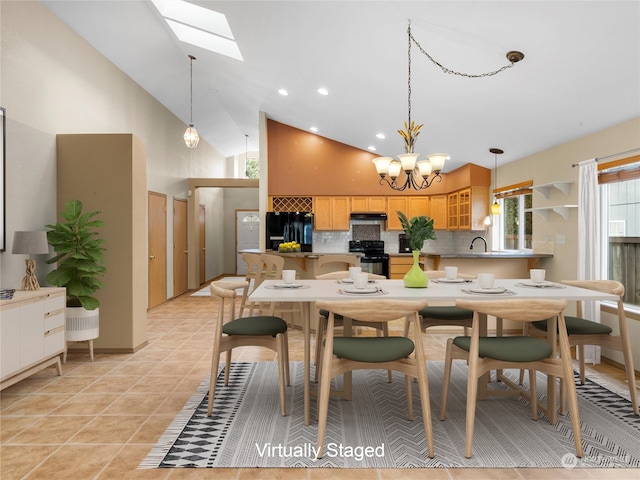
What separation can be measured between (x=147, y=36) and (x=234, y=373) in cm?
432

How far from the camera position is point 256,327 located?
9.61ft

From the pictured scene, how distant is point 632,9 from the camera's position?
2.60 meters

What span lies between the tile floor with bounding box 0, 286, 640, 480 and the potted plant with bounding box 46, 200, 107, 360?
38 centimetres

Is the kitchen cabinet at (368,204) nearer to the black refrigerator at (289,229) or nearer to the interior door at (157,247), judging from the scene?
the black refrigerator at (289,229)

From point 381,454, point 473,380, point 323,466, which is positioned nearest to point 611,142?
point 473,380

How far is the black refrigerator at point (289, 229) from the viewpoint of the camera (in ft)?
26.3

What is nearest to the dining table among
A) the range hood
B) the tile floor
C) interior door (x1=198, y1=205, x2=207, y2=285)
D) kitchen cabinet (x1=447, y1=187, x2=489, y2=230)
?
the tile floor

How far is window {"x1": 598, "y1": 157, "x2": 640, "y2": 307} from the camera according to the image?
3.87 metres

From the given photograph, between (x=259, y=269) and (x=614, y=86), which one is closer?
(x=614, y=86)

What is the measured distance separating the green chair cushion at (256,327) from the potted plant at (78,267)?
188cm

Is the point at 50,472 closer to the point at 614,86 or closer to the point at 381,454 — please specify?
the point at 381,454

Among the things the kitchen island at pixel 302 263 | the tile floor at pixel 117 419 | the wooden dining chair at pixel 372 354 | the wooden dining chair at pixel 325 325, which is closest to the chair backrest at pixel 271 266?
the kitchen island at pixel 302 263

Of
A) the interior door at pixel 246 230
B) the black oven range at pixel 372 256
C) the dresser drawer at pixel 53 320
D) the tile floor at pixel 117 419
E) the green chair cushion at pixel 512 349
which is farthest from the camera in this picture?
the interior door at pixel 246 230

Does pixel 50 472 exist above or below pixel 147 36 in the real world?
below
